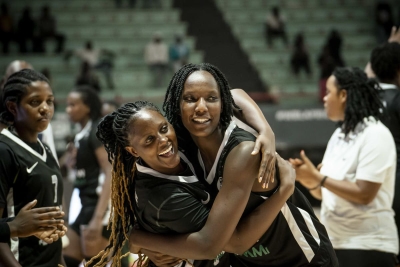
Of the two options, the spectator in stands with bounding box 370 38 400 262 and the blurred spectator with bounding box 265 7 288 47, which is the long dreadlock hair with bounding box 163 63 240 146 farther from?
the blurred spectator with bounding box 265 7 288 47

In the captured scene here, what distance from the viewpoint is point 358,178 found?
377 centimetres

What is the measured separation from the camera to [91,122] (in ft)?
19.0

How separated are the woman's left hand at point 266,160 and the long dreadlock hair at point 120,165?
0.52 m

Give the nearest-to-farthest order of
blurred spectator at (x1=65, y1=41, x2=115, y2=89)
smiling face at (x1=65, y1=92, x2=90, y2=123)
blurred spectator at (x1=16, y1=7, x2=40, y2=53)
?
1. smiling face at (x1=65, y1=92, x2=90, y2=123)
2. blurred spectator at (x1=65, y1=41, x2=115, y2=89)
3. blurred spectator at (x1=16, y1=7, x2=40, y2=53)

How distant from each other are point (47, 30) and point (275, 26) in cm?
546

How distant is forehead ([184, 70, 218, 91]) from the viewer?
2809 millimetres

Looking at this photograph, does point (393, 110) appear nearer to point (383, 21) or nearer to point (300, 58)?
point (300, 58)

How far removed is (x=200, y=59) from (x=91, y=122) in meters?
8.98

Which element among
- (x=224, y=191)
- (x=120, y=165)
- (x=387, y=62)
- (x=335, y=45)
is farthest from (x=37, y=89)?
(x=335, y=45)

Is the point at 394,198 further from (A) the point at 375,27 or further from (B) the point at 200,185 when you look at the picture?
(A) the point at 375,27

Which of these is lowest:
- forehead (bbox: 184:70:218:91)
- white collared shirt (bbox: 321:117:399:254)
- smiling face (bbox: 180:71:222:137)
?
white collared shirt (bbox: 321:117:399:254)

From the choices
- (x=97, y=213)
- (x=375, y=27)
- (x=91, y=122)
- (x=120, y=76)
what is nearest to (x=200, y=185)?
(x=97, y=213)

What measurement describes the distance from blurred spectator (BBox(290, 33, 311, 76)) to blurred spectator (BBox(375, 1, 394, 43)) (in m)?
2.07

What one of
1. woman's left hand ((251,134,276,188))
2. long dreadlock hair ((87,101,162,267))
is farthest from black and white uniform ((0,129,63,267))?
woman's left hand ((251,134,276,188))
